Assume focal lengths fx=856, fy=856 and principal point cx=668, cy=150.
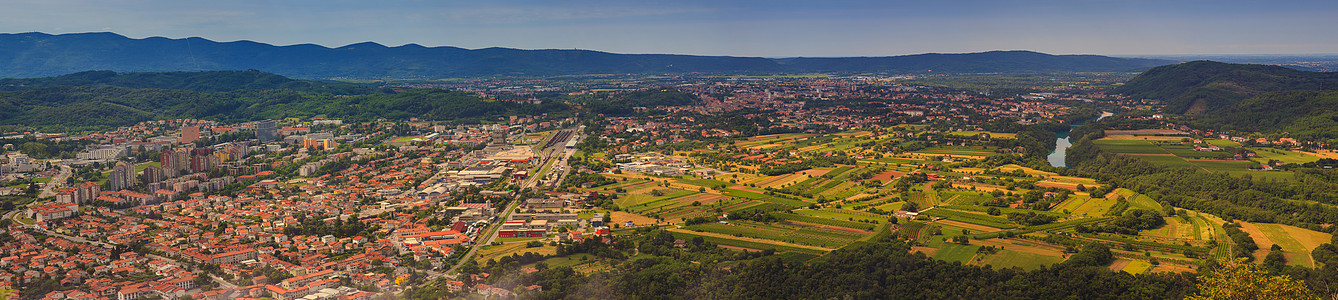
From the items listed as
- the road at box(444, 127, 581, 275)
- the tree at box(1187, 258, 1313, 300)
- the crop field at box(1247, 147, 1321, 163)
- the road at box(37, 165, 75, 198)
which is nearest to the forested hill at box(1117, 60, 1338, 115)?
the crop field at box(1247, 147, 1321, 163)

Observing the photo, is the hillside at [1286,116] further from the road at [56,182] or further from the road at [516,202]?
the road at [56,182]

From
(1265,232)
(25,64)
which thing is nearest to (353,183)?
(1265,232)

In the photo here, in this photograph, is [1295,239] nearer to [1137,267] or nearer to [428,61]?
[1137,267]

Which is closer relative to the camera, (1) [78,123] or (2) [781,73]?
(1) [78,123]

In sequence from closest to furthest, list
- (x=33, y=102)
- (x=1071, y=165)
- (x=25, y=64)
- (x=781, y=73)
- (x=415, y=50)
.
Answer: (x=1071, y=165)
(x=33, y=102)
(x=25, y=64)
(x=781, y=73)
(x=415, y=50)

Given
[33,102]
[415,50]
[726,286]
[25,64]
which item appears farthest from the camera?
[415,50]

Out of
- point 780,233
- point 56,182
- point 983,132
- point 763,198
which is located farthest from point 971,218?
point 56,182

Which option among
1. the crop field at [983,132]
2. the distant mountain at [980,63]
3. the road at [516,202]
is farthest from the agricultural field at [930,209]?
the distant mountain at [980,63]

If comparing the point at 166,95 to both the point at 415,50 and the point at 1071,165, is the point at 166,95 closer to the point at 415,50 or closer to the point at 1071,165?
the point at 1071,165
